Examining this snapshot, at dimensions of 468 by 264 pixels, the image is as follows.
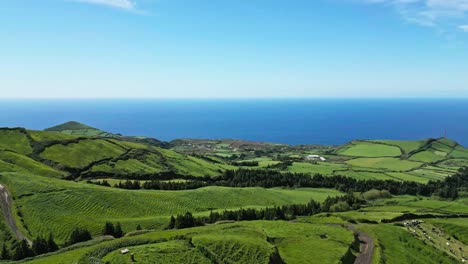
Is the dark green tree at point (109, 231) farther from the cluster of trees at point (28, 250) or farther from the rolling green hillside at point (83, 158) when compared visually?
the rolling green hillside at point (83, 158)

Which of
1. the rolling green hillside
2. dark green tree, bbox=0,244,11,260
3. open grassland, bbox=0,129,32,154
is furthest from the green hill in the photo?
dark green tree, bbox=0,244,11,260

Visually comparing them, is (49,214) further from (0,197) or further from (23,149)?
(23,149)

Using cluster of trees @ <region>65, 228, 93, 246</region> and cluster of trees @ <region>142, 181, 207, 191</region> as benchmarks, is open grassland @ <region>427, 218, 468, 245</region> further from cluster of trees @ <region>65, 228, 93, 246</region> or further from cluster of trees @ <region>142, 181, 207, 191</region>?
cluster of trees @ <region>65, 228, 93, 246</region>

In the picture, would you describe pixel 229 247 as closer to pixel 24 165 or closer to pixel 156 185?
pixel 156 185

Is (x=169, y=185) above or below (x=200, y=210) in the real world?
above

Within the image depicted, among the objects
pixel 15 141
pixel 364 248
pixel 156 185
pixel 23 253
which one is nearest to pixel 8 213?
pixel 23 253

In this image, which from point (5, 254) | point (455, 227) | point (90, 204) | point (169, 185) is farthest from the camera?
point (169, 185)

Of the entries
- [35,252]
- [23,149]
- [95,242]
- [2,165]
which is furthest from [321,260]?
[23,149]

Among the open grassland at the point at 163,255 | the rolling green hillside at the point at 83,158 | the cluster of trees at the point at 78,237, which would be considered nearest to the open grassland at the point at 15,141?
the rolling green hillside at the point at 83,158
